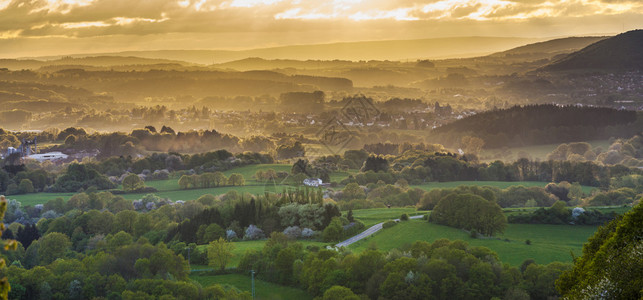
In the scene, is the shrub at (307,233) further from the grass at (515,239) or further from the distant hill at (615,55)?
the distant hill at (615,55)

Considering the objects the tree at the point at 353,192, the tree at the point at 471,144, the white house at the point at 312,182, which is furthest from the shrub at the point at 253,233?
the tree at the point at 471,144

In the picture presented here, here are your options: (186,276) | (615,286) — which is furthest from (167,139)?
(615,286)

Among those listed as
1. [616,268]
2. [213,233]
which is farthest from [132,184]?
[616,268]

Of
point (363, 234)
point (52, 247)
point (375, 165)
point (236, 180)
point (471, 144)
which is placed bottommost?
point (471, 144)

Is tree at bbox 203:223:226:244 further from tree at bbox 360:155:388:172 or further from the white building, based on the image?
the white building

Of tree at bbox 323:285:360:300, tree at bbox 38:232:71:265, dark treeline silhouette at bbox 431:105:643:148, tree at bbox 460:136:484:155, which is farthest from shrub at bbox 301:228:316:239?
dark treeline silhouette at bbox 431:105:643:148

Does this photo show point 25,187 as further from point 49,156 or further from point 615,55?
point 615,55

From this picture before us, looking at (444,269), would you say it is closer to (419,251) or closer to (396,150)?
(419,251)
